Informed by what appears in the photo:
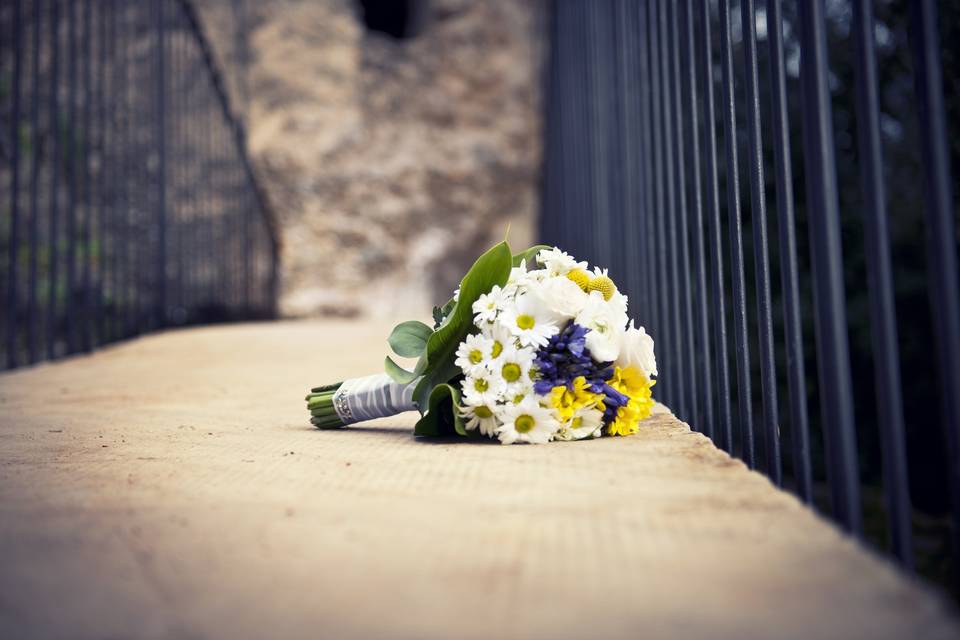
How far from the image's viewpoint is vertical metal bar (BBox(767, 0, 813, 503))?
3.93ft

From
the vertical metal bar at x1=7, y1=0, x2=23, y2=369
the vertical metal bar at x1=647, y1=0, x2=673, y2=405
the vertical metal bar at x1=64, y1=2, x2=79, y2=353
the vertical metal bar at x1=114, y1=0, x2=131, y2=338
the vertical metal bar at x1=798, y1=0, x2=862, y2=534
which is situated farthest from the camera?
the vertical metal bar at x1=114, y1=0, x2=131, y2=338

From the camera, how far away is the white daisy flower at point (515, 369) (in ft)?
5.13

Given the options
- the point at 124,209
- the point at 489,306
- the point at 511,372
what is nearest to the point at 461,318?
the point at 489,306

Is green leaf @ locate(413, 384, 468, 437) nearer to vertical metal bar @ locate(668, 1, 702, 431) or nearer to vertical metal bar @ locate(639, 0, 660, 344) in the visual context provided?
vertical metal bar @ locate(668, 1, 702, 431)

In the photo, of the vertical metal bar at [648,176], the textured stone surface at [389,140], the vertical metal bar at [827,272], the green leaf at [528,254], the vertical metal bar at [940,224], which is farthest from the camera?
the textured stone surface at [389,140]

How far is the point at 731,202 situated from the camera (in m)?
1.46

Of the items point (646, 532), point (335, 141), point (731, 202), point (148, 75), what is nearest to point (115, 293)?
point (148, 75)

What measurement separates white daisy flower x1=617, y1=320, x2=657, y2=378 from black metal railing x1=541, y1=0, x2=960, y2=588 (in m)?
0.13

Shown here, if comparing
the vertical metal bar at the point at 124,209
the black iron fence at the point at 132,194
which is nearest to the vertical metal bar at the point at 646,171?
the black iron fence at the point at 132,194

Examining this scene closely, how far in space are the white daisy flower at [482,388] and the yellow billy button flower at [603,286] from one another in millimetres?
305

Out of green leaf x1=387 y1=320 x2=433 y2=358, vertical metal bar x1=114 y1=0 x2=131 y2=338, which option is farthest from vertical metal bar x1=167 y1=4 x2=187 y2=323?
green leaf x1=387 y1=320 x2=433 y2=358

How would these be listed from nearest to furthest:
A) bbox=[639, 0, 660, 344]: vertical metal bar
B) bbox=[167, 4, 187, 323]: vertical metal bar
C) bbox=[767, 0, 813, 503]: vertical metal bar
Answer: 1. bbox=[767, 0, 813, 503]: vertical metal bar
2. bbox=[639, 0, 660, 344]: vertical metal bar
3. bbox=[167, 4, 187, 323]: vertical metal bar

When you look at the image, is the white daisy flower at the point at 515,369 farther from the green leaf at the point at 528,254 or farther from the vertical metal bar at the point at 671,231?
the vertical metal bar at the point at 671,231

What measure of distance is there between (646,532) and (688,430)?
772mm
